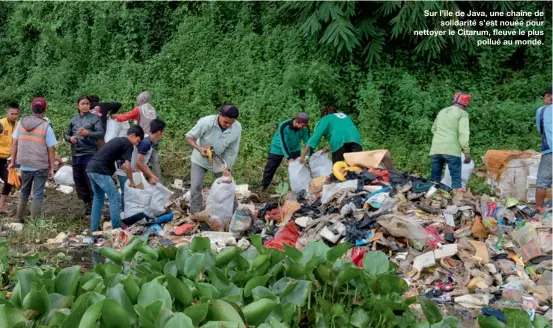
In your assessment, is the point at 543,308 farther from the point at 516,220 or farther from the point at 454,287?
the point at 516,220

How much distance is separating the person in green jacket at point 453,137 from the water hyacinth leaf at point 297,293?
20.5 ft

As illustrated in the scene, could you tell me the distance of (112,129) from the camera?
35.1 feet

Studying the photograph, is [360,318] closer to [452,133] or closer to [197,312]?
[197,312]

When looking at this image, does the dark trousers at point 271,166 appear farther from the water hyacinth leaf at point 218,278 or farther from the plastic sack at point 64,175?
the water hyacinth leaf at point 218,278

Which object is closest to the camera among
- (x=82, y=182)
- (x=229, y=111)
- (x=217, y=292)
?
(x=217, y=292)

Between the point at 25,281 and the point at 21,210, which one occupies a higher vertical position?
the point at 25,281

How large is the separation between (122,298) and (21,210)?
247 inches

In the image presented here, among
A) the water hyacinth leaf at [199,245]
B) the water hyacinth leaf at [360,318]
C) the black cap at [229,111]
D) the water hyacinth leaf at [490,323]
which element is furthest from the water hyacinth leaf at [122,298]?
the black cap at [229,111]

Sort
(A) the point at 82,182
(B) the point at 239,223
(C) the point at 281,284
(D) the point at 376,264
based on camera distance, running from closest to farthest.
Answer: (C) the point at 281,284
(D) the point at 376,264
(B) the point at 239,223
(A) the point at 82,182

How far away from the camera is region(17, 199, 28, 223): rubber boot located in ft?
29.3

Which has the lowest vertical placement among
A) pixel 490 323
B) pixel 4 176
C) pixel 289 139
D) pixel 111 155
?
pixel 4 176

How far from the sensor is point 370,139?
12.9m

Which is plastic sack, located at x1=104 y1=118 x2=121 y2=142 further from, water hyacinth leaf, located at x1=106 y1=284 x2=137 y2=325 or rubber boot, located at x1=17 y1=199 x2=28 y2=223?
water hyacinth leaf, located at x1=106 y1=284 x2=137 y2=325

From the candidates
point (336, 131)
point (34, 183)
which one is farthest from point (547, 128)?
point (34, 183)
